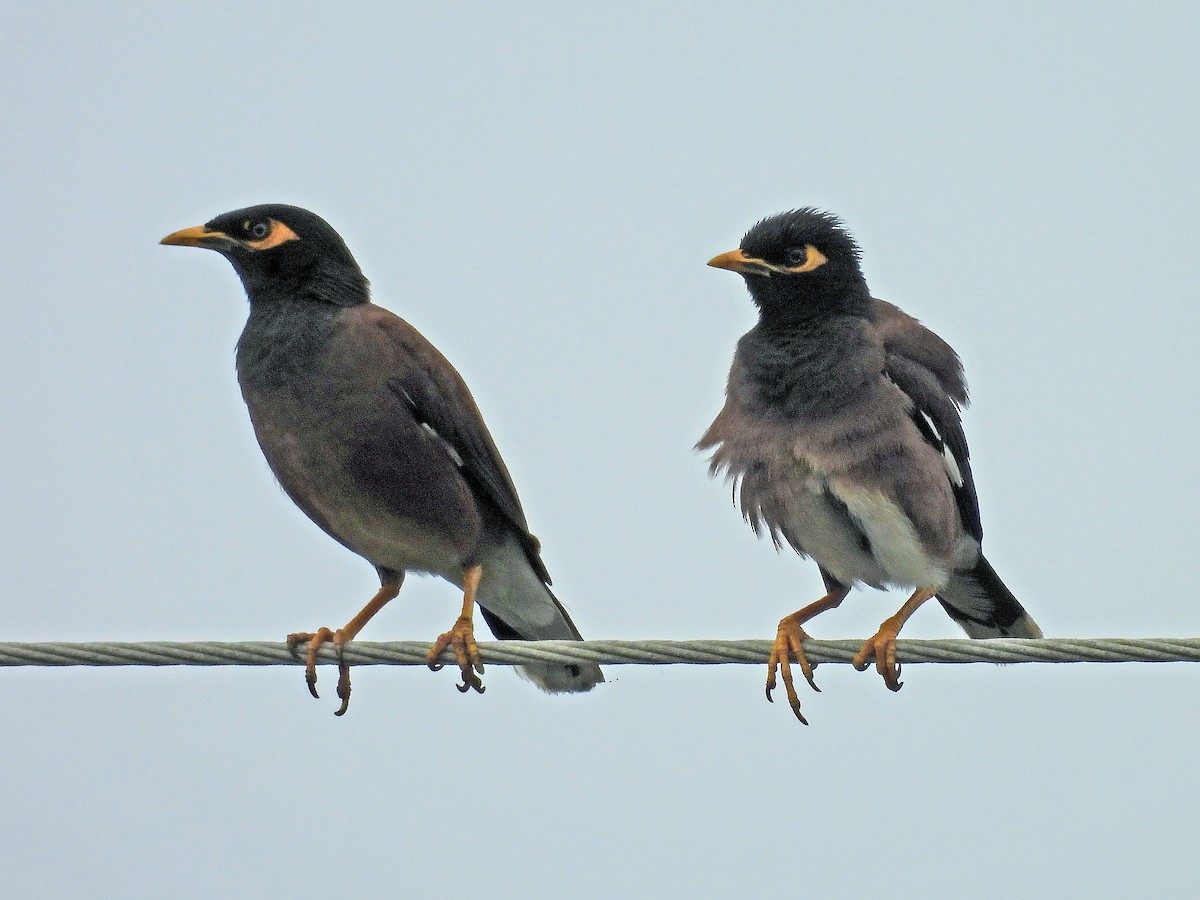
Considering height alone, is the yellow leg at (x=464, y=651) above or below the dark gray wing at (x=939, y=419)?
below

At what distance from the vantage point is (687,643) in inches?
200

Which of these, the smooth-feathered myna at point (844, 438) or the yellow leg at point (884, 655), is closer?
the yellow leg at point (884, 655)

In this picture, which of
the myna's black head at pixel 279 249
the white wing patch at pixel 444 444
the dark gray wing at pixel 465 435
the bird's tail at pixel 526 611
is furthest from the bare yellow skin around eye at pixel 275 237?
the bird's tail at pixel 526 611

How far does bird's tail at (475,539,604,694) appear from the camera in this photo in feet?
23.4

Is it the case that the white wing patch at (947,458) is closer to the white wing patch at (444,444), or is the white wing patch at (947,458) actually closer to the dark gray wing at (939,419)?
the dark gray wing at (939,419)

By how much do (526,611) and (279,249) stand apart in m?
1.97

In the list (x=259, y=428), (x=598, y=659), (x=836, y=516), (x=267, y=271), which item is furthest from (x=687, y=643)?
(x=267, y=271)

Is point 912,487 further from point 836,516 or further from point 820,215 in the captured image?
point 820,215

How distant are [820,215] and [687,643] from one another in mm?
2577

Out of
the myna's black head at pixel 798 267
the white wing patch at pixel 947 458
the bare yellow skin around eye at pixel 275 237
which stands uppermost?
the bare yellow skin around eye at pixel 275 237

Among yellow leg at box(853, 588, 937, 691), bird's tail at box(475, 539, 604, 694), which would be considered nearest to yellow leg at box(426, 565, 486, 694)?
bird's tail at box(475, 539, 604, 694)

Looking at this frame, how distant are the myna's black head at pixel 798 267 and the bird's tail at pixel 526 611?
158cm

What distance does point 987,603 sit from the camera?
→ 23.3 feet

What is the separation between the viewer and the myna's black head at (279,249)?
7129 millimetres
